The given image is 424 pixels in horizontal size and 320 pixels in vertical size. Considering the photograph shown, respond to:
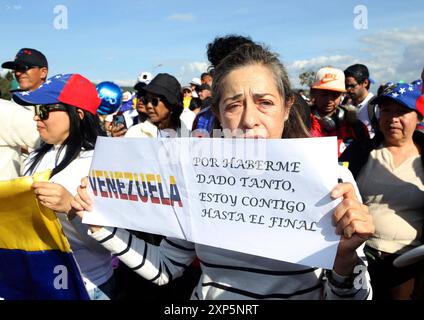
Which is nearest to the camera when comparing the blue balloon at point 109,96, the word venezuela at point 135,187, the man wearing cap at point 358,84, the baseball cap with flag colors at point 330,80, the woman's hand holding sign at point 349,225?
the woman's hand holding sign at point 349,225

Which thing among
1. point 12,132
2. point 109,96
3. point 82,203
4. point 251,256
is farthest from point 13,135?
point 109,96

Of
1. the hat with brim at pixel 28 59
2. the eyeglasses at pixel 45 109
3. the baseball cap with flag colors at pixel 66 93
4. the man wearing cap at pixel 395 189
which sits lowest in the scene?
the man wearing cap at pixel 395 189

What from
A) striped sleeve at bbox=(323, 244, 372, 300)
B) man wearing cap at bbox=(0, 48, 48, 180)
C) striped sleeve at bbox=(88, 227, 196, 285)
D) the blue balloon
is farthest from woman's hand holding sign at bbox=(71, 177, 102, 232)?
the blue balloon

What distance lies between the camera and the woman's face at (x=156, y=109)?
4742 millimetres

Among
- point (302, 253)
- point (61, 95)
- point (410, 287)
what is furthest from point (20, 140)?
point (410, 287)

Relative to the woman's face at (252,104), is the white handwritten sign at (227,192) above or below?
→ below

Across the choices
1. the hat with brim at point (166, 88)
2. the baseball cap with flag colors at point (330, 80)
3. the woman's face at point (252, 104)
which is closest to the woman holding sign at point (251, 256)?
the woman's face at point (252, 104)

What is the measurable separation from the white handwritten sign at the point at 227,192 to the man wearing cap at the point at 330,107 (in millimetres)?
2706

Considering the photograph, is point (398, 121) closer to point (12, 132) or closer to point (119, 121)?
point (12, 132)

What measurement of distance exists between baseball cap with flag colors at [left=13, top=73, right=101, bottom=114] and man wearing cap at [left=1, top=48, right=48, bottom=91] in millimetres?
2832

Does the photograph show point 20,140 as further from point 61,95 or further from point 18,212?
point 18,212

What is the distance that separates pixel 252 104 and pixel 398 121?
177 centimetres

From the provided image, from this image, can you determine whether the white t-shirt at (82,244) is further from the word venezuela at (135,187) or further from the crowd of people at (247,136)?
the word venezuela at (135,187)
